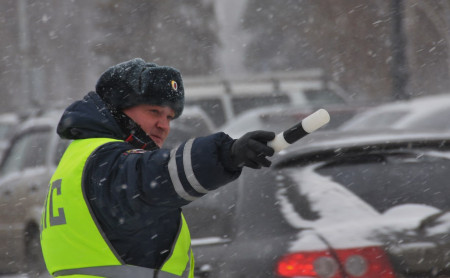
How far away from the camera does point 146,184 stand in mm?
2021

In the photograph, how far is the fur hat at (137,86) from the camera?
2.45 metres

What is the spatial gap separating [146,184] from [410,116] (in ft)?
26.9

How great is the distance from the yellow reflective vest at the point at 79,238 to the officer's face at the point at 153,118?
8.0 inches

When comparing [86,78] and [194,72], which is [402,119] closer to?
[194,72]

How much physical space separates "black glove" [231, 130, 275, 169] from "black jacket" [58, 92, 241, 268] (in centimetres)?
5

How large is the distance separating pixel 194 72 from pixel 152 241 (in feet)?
126

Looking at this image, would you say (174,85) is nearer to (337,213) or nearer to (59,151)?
(337,213)

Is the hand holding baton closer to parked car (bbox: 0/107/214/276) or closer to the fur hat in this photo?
the fur hat

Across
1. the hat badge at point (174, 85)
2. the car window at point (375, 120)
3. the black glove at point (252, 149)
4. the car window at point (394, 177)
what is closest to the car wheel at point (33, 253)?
the car window at point (394, 177)

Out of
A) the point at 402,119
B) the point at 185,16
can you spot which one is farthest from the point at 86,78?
the point at 402,119

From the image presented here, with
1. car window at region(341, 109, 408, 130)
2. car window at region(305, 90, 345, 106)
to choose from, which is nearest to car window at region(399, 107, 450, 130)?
car window at region(341, 109, 408, 130)

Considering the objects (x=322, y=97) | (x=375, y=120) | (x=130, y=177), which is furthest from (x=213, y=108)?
(x=130, y=177)

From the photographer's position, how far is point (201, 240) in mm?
3746

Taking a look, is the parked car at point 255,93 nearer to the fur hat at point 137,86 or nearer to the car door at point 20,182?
the car door at point 20,182
